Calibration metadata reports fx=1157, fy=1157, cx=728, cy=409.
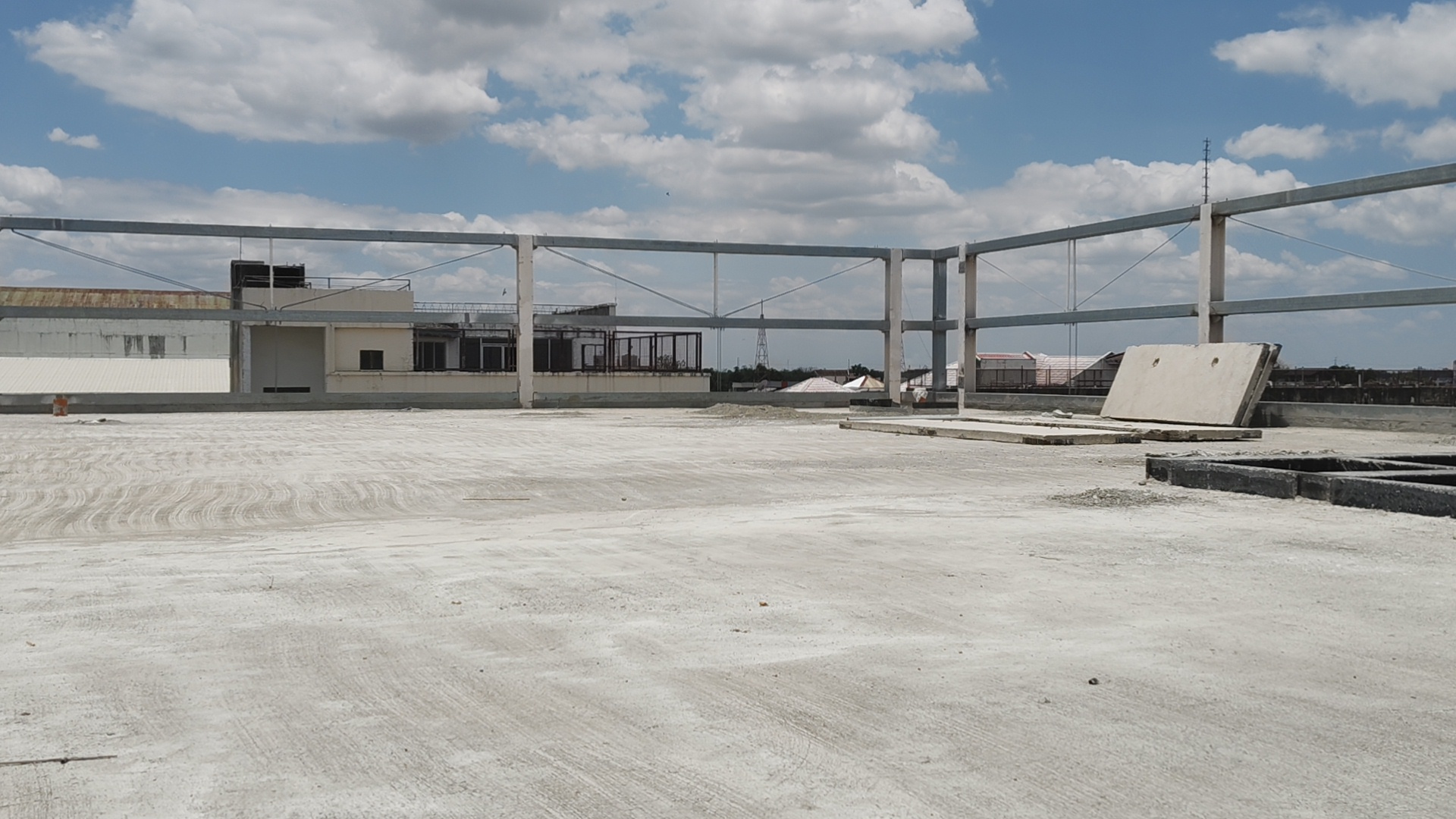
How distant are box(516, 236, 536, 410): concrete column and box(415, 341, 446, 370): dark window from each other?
661 inches

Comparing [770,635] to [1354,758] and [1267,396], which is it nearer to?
[1354,758]

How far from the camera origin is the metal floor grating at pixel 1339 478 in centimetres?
928

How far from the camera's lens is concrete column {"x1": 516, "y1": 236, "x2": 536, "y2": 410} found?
3494cm

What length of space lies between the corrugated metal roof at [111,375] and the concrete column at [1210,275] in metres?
30.2

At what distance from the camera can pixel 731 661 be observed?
481 centimetres

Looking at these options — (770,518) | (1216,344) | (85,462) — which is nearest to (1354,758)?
(770,518)

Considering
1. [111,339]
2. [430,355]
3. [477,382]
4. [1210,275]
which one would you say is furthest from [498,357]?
[1210,275]

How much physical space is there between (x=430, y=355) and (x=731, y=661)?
4995 centimetres

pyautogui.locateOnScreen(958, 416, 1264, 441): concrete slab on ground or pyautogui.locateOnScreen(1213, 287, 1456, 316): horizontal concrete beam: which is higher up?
pyautogui.locateOnScreen(1213, 287, 1456, 316): horizontal concrete beam

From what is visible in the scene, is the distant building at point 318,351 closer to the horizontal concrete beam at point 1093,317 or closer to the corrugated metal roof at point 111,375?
the corrugated metal roof at point 111,375

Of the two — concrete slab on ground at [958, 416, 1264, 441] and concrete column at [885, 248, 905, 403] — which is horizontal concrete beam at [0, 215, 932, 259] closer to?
concrete column at [885, 248, 905, 403]

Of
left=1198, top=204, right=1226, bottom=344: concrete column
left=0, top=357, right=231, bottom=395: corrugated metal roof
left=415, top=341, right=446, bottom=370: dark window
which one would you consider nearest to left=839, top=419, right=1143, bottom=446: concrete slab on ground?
left=1198, top=204, right=1226, bottom=344: concrete column

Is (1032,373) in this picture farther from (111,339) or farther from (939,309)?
(111,339)

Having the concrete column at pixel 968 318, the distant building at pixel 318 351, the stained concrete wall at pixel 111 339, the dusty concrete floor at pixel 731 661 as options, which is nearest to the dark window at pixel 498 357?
the distant building at pixel 318 351
